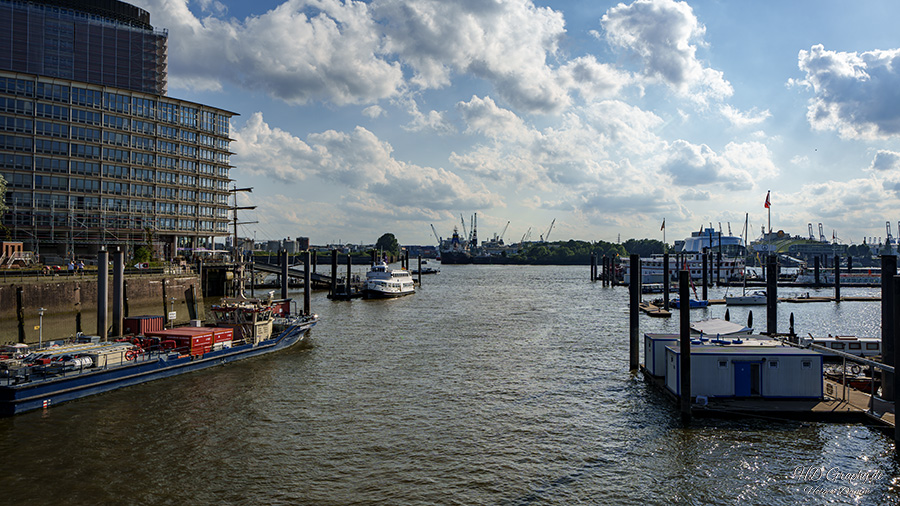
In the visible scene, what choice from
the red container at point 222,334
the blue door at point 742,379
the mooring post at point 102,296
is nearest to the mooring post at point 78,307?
the mooring post at point 102,296

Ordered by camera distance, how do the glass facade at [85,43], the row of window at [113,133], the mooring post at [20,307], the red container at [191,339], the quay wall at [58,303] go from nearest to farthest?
the red container at [191,339]
the quay wall at [58,303]
the mooring post at [20,307]
the row of window at [113,133]
the glass facade at [85,43]

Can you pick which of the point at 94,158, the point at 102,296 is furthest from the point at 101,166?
the point at 102,296

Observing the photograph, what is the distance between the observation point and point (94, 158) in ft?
285

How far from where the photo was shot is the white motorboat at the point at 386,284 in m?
98.7

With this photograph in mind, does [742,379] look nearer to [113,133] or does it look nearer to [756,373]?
[756,373]

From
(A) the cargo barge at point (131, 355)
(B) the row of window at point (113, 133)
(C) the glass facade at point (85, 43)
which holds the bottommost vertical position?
(A) the cargo barge at point (131, 355)

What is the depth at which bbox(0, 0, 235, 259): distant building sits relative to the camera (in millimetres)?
80312

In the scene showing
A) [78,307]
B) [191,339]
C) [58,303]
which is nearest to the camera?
[191,339]

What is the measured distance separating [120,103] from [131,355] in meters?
72.5

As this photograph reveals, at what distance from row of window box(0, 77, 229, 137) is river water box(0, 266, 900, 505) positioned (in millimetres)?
68339

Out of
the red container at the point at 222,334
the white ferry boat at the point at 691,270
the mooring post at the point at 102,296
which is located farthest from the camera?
the white ferry boat at the point at 691,270

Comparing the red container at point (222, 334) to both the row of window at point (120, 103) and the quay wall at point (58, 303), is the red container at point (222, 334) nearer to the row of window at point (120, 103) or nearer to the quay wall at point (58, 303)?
the quay wall at point (58, 303)

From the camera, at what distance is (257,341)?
146ft

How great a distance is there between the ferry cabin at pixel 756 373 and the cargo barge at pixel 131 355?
31049 mm
